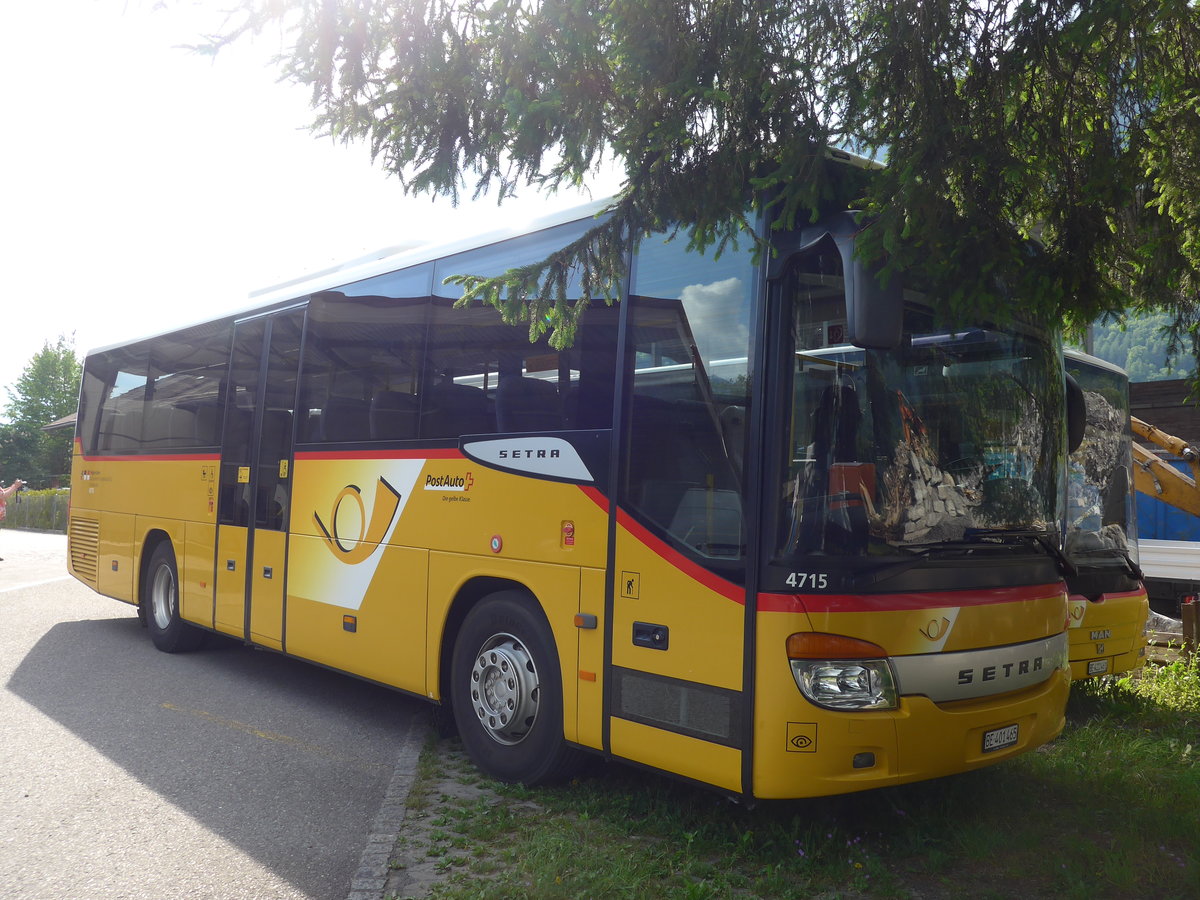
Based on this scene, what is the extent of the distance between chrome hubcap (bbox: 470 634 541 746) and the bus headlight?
1.83 metres

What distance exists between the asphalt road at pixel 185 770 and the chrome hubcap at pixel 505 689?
0.71 metres

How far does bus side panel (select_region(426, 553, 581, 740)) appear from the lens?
5.45 metres

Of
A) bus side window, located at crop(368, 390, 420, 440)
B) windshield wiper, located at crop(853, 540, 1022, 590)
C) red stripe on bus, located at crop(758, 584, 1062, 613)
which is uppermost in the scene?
bus side window, located at crop(368, 390, 420, 440)

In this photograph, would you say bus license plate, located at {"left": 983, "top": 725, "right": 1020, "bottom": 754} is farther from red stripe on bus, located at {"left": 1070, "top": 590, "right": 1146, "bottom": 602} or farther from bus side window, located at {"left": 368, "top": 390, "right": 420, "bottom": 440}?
bus side window, located at {"left": 368, "top": 390, "right": 420, "bottom": 440}

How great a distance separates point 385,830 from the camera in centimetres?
515

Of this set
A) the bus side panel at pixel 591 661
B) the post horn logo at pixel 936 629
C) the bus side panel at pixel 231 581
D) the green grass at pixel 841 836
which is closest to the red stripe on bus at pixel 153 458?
the bus side panel at pixel 231 581

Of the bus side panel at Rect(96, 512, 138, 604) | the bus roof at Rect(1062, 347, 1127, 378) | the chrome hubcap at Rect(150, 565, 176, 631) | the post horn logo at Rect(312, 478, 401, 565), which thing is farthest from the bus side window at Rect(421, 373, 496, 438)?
the bus side panel at Rect(96, 512, 138, 604)

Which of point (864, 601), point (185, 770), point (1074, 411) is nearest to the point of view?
point (864, 601)

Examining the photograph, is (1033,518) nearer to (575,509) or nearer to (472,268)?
(575,509)

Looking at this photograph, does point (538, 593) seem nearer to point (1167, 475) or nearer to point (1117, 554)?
point (1117, 554)

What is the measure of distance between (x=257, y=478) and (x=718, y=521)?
17.0 ft

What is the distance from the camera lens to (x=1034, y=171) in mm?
4605

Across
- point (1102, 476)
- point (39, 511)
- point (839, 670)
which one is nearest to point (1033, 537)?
point (839, 670)

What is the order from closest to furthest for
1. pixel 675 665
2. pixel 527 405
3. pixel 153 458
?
pixel 675 665
pixel 527 405
pixel 153 458
